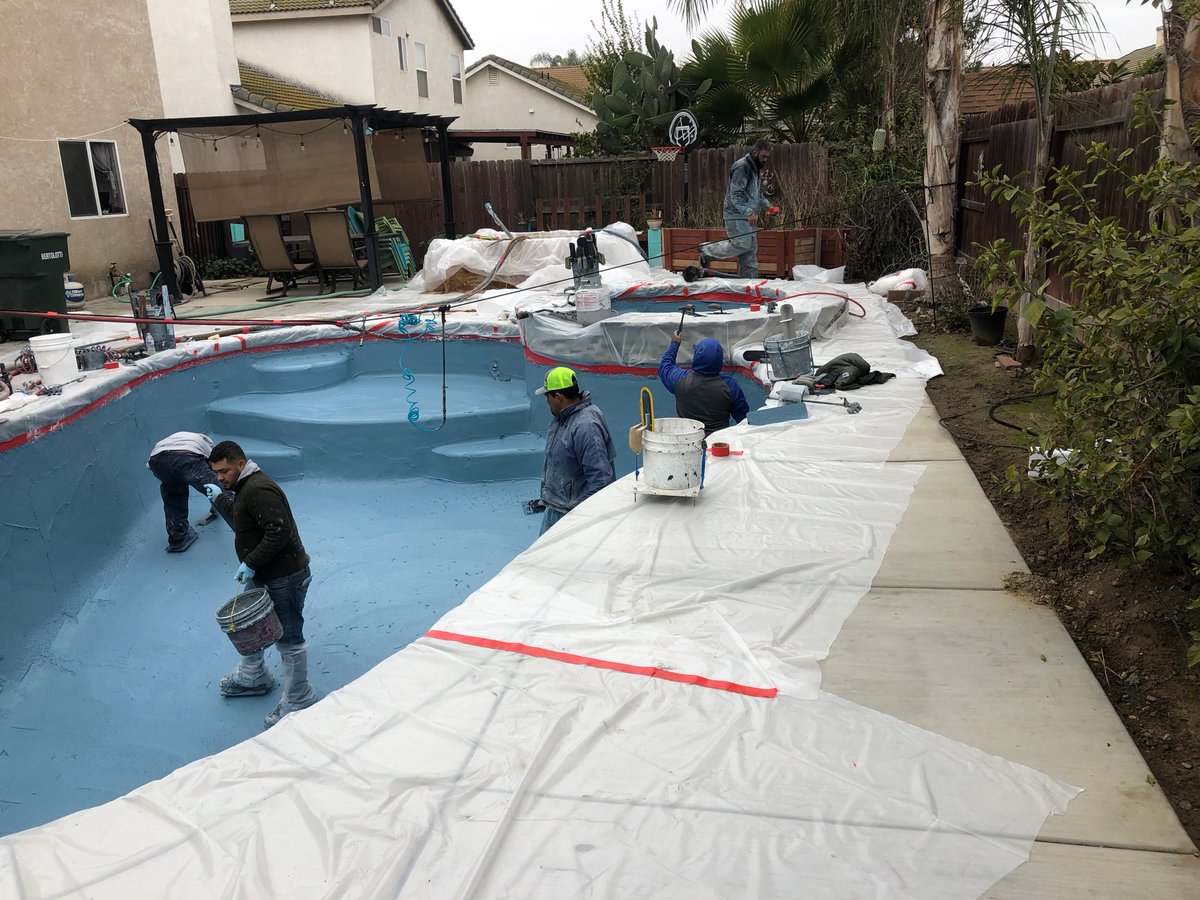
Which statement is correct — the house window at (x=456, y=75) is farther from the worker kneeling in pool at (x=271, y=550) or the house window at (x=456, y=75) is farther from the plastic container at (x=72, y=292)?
the worker kneeling in pool at (x=271, y=550)

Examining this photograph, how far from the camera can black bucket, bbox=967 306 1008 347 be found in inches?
313

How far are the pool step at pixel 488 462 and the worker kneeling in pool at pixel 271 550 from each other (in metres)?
3.65

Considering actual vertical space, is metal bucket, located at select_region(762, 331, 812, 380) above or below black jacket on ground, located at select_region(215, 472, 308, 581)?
above

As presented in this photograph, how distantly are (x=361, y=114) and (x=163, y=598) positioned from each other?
26.9ft

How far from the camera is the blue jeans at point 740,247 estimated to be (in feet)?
37.5

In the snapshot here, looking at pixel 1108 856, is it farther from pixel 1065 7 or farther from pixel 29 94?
pixel 29 94

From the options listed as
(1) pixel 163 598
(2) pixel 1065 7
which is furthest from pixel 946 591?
(1) pixel 163 598

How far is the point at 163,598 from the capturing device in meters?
6.82

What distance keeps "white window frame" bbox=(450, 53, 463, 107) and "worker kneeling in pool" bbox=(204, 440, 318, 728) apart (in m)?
25.6

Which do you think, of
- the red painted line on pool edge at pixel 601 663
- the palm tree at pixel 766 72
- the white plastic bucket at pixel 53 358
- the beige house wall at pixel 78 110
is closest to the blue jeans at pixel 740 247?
the palm tree at pixel 766 72

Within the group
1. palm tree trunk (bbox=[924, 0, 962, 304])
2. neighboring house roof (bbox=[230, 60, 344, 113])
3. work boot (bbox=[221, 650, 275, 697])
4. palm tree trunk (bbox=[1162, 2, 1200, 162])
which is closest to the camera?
palm tree trunk (bbox=[1162, 2, 1200, 162])

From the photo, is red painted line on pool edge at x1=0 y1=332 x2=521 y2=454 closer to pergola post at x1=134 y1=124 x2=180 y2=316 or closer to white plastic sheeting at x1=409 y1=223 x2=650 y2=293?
white plastic sheeting at x1=409 y1=223 x2=650 y2=293

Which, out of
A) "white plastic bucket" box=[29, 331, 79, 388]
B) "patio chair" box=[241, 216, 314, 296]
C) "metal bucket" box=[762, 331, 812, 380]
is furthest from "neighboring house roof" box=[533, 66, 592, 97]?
"metal bucket" box=[762, 331, 812, 380]

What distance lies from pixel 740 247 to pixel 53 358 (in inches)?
305
